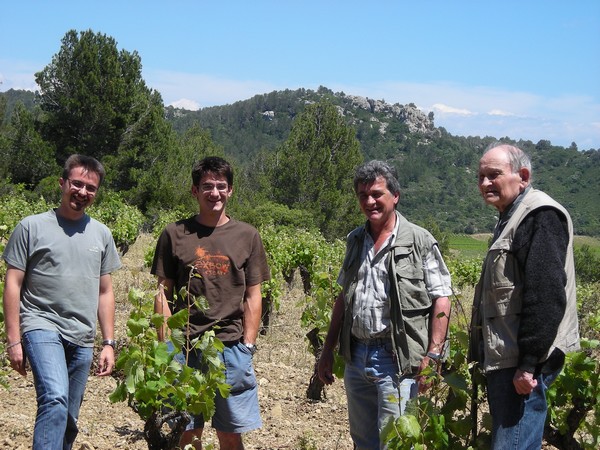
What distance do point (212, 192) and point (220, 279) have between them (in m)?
0.40

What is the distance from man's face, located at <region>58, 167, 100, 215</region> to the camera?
10.7ft

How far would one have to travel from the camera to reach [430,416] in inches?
109

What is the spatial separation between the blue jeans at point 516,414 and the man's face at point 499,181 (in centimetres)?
59

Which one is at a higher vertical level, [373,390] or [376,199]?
[376,199]

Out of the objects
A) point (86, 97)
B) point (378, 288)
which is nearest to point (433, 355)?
point (378, 288)

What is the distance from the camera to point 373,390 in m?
3.07

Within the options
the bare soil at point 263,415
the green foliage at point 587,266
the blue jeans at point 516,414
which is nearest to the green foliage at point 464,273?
the bare soil at point 263,415

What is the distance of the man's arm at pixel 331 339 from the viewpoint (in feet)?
10.8

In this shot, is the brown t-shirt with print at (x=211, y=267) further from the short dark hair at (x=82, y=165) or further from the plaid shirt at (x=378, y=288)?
the plaid shirt at (x=378, y=288)

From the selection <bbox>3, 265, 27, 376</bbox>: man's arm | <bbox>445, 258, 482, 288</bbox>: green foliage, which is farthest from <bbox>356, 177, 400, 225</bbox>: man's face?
<bbox>445, 258, 482, 288</bbox>: green foliage

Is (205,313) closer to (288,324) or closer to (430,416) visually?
(430,416)

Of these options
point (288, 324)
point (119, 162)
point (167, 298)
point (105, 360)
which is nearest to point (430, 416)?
point (167, 298)

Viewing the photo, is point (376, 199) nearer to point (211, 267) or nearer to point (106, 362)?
point (211, 267)

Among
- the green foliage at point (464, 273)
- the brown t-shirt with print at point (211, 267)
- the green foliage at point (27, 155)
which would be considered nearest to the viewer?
the brown t-shirt with print at point (211, 267)
